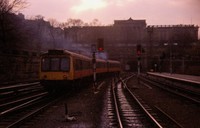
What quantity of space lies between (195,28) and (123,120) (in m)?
145

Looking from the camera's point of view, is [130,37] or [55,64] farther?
[130,37]

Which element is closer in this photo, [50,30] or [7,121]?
[7,121]

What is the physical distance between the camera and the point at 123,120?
13492mm

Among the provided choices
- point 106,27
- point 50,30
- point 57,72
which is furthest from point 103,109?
point 106,27

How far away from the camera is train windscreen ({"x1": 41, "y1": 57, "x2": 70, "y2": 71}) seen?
923 inches

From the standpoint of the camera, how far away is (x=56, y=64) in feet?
77.1

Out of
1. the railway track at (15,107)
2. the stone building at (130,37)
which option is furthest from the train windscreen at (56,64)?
the stone building at (130,37)

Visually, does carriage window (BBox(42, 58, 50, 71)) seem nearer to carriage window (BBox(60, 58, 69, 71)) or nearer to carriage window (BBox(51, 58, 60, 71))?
Answer: carriage window (BBox(51, 58, 60, 71))

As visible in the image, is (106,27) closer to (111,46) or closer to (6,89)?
(111,46)

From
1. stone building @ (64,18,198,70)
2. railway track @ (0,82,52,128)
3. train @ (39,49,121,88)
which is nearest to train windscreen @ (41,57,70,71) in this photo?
train @ (39,49,121,88)

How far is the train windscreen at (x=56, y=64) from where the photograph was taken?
23.4 metres

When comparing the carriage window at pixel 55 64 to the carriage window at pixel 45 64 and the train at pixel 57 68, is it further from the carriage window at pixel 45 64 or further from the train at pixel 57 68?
the carriage window at pixel 45 64

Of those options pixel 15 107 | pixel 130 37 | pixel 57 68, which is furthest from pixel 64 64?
pixel 130 37

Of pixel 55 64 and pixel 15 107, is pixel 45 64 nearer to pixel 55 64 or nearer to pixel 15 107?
pixel 55 64
